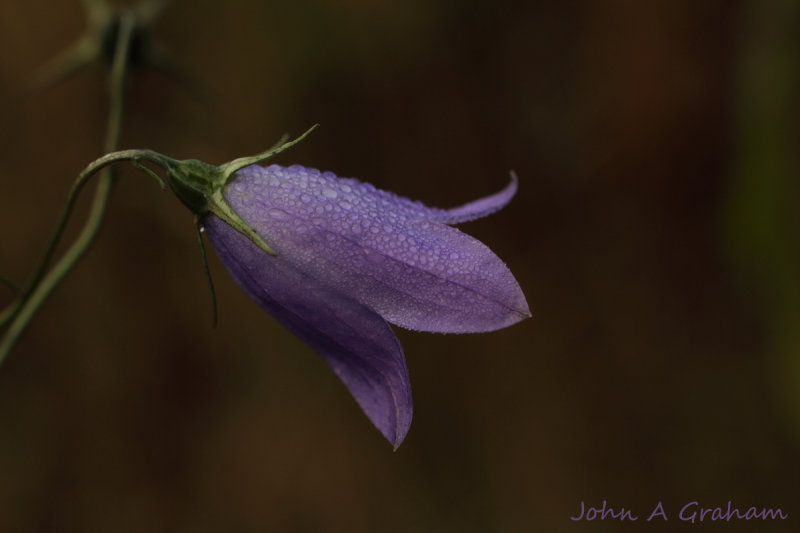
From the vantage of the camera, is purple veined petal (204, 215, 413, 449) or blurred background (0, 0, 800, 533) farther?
blurred background (0, 0, 800, 533)

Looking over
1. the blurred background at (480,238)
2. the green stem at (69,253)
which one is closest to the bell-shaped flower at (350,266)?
the green stem at (69,253)

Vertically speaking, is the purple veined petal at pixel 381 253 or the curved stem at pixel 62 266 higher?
the curved stem at pixel 62 266

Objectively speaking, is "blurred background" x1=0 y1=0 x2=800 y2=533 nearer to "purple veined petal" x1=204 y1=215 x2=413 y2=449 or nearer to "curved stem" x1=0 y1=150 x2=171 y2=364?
"curved stem" x1=0 y1=150 x2=171 y2=364

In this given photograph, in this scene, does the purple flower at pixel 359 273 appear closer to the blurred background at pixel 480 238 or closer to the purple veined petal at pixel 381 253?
the purple veined petal at pixel 381 253

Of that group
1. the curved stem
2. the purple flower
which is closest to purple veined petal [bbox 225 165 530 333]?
the purple flower

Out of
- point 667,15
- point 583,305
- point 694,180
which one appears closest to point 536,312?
point 583,305

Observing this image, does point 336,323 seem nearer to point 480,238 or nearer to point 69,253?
point 69,253

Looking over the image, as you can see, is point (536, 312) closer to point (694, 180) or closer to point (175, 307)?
point (694, 180)
